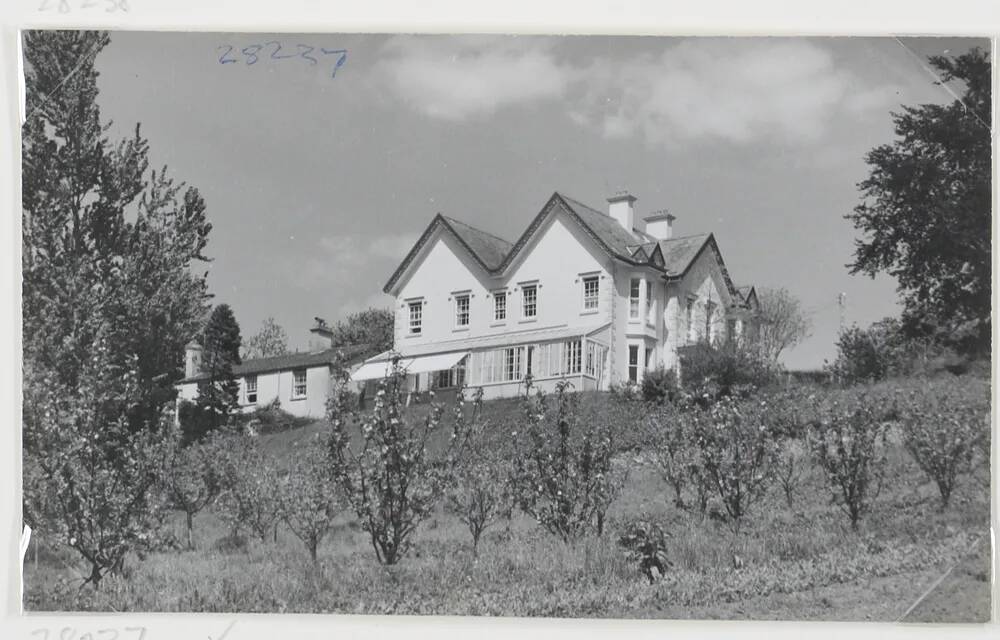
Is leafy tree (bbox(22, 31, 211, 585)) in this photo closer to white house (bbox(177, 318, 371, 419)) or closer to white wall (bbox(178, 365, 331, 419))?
white house (bbox(177, 318, 371, 419))

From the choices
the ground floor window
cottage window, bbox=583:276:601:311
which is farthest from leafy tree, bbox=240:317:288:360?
cottage window, bbox=583:276:601:311

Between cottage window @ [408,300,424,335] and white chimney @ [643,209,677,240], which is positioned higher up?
white chimney @ [643,209,677,240]

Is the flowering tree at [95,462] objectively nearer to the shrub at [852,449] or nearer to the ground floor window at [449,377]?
the ground floor window at [449,377]

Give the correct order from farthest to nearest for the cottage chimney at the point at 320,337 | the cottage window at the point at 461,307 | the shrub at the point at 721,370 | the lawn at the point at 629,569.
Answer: the cottage window at the point at 461,307
the cottage chimney at the point at 320,337
the shrub at the point at 721,370
the lawn at the point at 629,569

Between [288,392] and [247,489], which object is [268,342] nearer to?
[288,392]

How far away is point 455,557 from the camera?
10016 mm

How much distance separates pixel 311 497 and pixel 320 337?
121 cm

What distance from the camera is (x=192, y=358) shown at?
35.4ft

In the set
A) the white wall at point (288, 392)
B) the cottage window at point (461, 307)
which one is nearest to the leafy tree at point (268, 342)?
the white wall at point (288, 392)

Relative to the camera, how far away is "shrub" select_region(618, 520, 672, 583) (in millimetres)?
9891

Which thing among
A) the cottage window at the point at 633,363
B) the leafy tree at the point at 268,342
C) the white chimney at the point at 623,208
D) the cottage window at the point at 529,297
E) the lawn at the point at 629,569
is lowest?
the lawn at the point at 629,569

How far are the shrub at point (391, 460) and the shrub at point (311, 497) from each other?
0.10 metres

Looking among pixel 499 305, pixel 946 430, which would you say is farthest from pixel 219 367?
pixel 946 430

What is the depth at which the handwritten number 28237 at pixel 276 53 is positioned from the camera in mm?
10289
